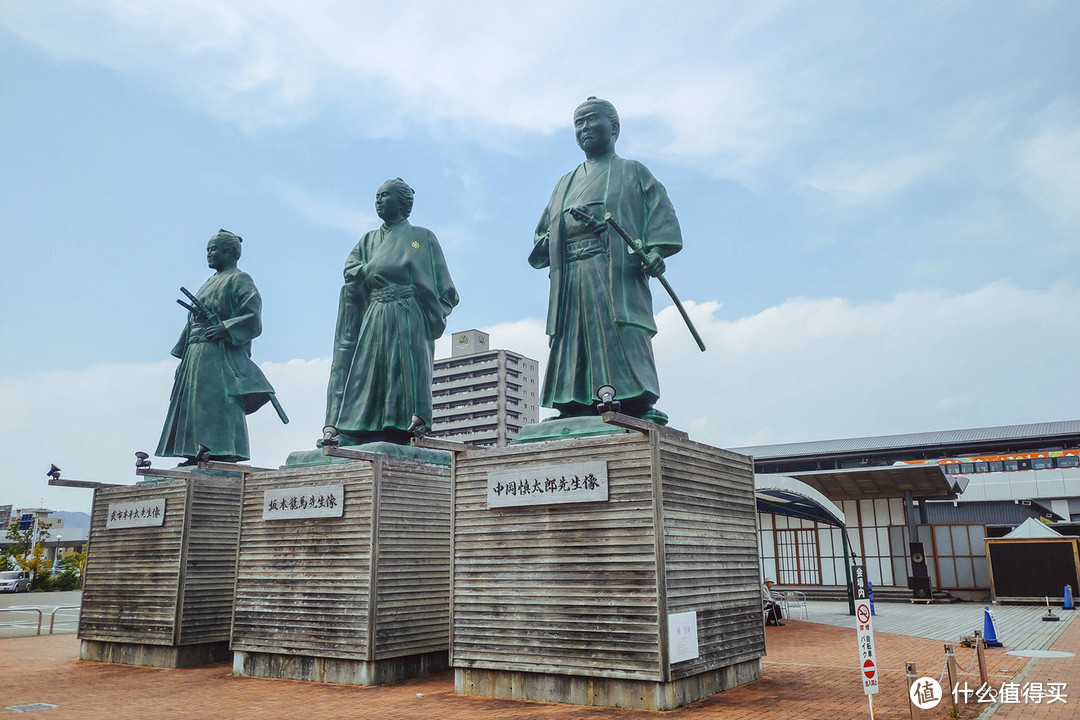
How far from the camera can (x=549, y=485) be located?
326 inches

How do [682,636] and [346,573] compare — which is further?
[346,573]

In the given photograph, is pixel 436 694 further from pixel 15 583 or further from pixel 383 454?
pixel 15 583

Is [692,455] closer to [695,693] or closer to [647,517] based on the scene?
[647,517]

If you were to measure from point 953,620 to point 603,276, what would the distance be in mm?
11953

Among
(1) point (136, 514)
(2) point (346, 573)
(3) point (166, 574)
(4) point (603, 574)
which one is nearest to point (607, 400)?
(4) point (603, 574)

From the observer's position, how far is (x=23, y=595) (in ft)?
88.7

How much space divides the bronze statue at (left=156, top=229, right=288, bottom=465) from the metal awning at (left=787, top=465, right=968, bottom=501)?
14.1 meters

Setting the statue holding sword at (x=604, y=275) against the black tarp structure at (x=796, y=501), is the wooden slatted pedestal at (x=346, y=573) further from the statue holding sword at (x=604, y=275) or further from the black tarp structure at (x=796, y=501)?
the black tarp structure at (x=796, y=501)

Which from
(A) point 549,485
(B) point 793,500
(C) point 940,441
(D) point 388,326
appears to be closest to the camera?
(A) point 549,485

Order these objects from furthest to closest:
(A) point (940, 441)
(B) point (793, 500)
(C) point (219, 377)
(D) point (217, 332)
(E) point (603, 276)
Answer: (A) point (940, 441) → (B) point (793, 500) → (C) point (219, 377) → (D) point (217, 332) → (E) point (603, 276)

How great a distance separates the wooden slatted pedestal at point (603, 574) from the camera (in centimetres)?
754

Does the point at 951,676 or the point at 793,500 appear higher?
the point at 793,500

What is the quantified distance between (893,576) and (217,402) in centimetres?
1856

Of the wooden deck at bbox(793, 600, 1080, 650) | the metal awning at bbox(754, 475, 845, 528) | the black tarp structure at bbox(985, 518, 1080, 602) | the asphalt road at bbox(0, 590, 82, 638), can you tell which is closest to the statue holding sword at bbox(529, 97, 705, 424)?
the metal awning at bbox(754, 475, 845, 528)
